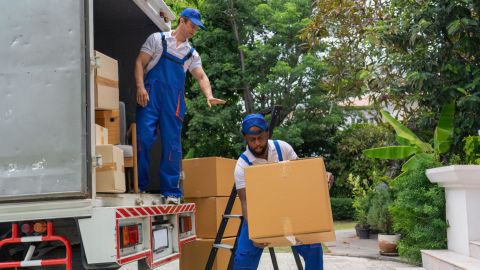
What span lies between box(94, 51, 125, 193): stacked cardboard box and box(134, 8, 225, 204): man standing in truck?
528mm

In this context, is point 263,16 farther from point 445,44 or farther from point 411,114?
point 445,44

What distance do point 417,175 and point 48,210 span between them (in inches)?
188

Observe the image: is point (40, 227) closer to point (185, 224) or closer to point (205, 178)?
point (185, 224)

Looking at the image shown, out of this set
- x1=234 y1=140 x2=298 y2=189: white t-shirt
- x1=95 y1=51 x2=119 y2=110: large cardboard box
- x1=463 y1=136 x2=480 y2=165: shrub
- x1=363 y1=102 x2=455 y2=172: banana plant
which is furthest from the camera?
x1=363 y1=102 x2=455 y2=172: banana plant

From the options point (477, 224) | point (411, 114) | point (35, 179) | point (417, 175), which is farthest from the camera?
point (411, 114)

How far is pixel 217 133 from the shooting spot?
16422 millimetres

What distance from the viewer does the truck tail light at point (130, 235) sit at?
10.8ft

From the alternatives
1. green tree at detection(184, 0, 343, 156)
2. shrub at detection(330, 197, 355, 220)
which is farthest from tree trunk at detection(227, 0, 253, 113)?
shrub at detection(330, 197, 355, 220)

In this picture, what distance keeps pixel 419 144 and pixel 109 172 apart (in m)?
5.86

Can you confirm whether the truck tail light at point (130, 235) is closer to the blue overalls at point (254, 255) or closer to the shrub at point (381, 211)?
the blue overalls at point (254, 255)

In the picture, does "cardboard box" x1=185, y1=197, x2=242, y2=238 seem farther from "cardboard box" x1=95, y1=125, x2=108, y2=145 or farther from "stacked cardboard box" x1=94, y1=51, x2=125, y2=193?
"cardboard box" x1=95, y1=125, x2=108, y2=145

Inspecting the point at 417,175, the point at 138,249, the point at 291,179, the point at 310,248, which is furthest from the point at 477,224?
the point at 138,249

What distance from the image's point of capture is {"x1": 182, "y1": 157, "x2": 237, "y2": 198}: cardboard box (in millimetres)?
5238

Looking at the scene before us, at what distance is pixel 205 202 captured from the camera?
5.30 m
